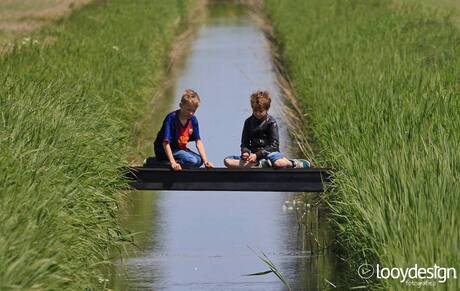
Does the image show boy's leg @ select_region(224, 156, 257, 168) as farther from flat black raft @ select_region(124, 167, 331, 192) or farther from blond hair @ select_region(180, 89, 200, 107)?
blond hair @ select_region(180, 89, 200, 107)

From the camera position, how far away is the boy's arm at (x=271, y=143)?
10672mm

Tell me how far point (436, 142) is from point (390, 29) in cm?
1247

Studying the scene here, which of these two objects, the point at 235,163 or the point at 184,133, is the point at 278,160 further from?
the point at 184,133

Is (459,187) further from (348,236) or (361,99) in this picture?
(361,99)

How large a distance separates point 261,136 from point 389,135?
46.0 inches

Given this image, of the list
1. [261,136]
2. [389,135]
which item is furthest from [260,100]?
[389,135]

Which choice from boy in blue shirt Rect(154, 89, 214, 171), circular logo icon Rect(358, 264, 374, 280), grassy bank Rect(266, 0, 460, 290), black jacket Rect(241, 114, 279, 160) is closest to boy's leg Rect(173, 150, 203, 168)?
boy in blue shirt Rect(154, 89, 214, 171)

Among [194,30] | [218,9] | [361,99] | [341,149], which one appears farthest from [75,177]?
[218,9]

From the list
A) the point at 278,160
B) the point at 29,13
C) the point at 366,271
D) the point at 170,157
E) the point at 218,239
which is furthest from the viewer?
the point at 29,13

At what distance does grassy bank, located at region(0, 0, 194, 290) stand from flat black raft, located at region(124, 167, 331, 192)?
281 mm

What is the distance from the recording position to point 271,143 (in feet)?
35.3

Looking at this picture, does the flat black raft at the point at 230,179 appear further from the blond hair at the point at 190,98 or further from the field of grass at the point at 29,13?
the field of grass at the point at 29,13

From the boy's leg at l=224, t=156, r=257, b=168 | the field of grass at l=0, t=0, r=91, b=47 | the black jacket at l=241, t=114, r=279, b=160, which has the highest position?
the black jacket at l=241, t=114, r=279, b=160

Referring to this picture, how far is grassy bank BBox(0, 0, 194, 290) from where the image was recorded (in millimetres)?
6409
